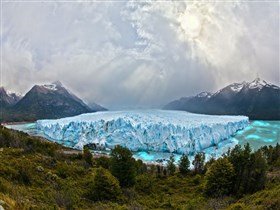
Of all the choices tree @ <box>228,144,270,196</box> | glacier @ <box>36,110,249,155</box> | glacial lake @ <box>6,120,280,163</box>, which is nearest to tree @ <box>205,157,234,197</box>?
tree @ <box>228,144,270,196</box>

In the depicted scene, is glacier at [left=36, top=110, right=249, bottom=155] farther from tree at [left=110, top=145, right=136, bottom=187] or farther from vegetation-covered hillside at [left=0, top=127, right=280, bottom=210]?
tree at [left=110, top=145, right=136, bottom=187]

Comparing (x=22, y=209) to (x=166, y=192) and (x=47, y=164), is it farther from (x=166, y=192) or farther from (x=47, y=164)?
(x=166, y=192)

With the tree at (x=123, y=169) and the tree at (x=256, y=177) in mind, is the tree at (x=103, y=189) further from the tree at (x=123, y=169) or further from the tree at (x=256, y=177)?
the tree at (x=256, y=177)

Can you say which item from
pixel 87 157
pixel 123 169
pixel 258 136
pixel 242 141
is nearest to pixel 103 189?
pixel 123 169

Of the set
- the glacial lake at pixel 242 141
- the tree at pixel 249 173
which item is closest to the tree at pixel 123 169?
the tree at pixel 249 173

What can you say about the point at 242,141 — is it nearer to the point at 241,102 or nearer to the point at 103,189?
the point at 103,189
